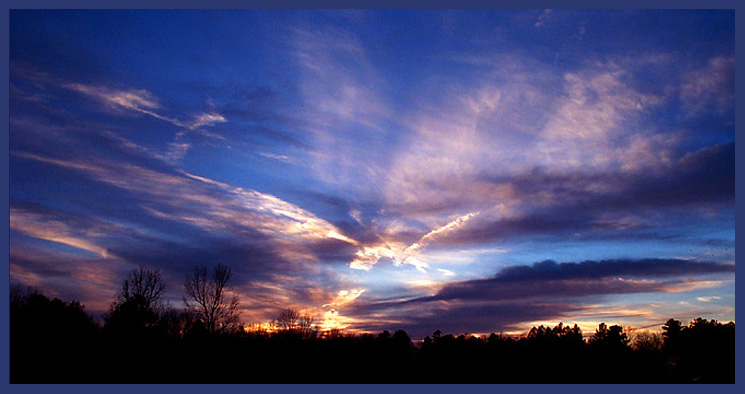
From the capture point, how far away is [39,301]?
36656mm


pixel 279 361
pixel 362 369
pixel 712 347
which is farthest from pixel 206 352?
pixel 712 347

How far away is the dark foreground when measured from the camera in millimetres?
30938

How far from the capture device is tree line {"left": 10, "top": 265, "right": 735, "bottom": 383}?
31.2 m

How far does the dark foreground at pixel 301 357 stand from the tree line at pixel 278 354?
9cm

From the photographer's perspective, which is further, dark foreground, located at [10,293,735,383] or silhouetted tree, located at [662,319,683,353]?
silhouetted tree, located at [662,319,683,353]

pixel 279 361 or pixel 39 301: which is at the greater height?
pixel 39 301

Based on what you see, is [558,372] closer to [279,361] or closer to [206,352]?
[279,361]

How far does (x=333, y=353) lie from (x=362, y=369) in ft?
9.16

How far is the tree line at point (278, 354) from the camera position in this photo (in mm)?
31167

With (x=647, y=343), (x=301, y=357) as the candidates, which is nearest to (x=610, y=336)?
(x=647, y=343)

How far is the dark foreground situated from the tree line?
0.28 feet

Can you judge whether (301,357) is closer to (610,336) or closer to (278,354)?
(278,354)

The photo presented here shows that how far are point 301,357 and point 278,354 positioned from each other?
6.17 feet

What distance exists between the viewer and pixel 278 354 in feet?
126
